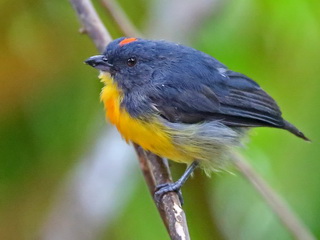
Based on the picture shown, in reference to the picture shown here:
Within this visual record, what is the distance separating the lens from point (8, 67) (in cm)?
422

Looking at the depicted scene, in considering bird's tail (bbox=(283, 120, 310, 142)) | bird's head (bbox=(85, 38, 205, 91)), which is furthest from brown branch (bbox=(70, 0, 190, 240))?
bird's tail (bbox=(283, 120, 310, 142))

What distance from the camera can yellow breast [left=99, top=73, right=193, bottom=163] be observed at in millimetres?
3467

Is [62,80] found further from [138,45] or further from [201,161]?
[201,161]

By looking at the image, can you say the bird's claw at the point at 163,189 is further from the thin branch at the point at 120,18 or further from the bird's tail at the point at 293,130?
the thin branch at the point at 120,18

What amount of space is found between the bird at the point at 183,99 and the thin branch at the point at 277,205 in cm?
25

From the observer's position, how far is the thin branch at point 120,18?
3756 millimetres

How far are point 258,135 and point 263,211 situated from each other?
381 mm

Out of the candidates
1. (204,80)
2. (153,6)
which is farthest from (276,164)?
(153,6)

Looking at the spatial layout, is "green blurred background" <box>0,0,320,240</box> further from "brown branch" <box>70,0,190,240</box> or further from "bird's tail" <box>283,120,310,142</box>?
"brown branch" <box>70,0,190,240</box>

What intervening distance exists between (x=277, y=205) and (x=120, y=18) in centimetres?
120

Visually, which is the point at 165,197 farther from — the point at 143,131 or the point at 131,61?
the point at 131,61

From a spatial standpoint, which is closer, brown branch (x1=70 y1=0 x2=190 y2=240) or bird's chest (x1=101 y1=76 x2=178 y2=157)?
brown branch (x1=70 y1=0 x2=190 y2=240)

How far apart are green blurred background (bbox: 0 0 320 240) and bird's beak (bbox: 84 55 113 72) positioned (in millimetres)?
366

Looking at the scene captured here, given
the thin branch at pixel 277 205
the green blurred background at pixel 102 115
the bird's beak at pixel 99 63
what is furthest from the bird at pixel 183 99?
the thin branch at pixel 277 205
